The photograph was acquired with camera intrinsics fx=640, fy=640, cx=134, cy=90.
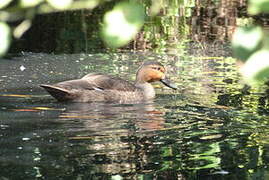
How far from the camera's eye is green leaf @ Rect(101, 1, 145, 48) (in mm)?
1300

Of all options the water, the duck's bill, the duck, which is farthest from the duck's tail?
the duck's bill

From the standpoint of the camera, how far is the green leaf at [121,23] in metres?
1.30

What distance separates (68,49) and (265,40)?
42.1ft

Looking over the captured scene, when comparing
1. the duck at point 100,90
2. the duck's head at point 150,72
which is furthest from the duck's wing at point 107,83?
the duck's head at point 150,72

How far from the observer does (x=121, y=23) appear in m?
1.31

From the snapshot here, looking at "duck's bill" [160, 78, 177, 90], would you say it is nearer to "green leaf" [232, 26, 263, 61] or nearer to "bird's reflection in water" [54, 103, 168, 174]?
"bird's reflection in water" [54, 103, 168, 174]

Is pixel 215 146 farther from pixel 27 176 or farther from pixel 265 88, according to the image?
pixel 265 88

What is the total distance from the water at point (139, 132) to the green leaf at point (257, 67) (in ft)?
14.5

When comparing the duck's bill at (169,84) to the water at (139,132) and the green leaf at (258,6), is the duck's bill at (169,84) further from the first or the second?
the green leaf at (258,6)

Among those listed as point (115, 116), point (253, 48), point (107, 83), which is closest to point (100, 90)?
point (107, 83)

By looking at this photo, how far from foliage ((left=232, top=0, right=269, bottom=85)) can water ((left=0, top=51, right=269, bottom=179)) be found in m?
4.42

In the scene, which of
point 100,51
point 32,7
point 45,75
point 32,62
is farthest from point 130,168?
point 100,51

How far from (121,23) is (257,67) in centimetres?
29

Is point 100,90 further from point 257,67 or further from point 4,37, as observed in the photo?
point 257,67
